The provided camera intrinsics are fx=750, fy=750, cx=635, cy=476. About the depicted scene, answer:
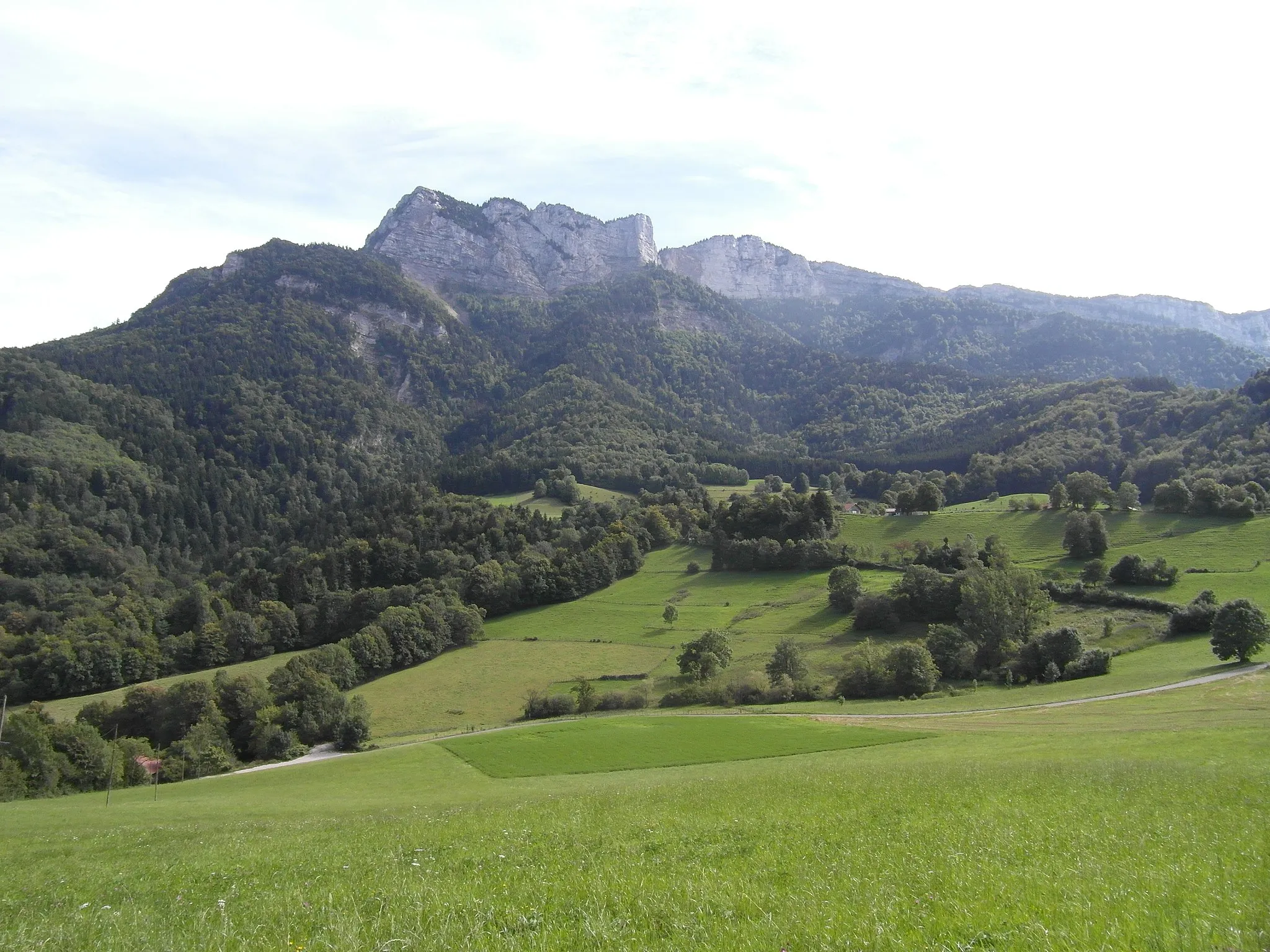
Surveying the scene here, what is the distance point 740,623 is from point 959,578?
2779cm

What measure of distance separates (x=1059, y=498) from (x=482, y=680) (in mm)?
98790

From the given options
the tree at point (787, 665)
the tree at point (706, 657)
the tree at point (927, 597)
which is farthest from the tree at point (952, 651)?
the tree at point (706, 657)

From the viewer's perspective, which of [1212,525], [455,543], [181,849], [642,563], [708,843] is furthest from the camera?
[455,543]

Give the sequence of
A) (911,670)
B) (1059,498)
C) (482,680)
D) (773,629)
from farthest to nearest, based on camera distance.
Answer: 1. (1059,498)
2. (773,629)
3. (482,680)
4. (911,670)

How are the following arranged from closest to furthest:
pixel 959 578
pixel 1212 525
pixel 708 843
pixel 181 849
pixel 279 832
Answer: pixel 708 843
pixel 181 849
pixel 279 832
pixel 959 578
pixel 1212 525

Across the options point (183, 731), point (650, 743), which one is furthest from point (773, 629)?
point (183, 731)

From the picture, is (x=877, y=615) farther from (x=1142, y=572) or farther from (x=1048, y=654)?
(x=1142, y=572)

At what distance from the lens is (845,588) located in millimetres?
98438

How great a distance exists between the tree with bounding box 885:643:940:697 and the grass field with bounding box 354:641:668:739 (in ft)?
92.7

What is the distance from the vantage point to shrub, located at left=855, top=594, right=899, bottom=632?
9188 cm

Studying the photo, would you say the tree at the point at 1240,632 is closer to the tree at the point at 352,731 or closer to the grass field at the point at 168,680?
the tree at the point at 352,731

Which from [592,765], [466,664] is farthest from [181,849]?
[466,664]

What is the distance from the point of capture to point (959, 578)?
93312mm

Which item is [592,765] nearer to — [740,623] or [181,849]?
[181,849]
